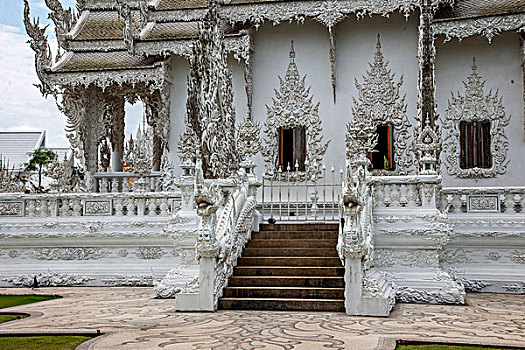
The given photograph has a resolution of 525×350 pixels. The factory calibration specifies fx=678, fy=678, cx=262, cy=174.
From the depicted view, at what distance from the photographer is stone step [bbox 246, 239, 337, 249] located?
9984 mm

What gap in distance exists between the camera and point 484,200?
11047 mm

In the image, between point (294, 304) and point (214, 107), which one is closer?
point (294, 304)

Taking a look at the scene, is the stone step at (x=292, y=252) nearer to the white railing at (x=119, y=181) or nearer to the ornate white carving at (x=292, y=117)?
the ornate white carving at (x=292, y=117)

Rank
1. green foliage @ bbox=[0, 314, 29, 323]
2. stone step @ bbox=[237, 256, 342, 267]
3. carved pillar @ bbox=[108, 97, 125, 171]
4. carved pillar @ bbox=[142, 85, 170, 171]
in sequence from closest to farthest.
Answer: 1. green foliage @ bbox=[0, 314, 29, 323]
2. stone step @ bbox=[237, 256, 342, 267]
3. carved pillar @ bbox=[142, 85, 170, 171]
4. carved pillar @ bbox=[108, 97, 125, 171]

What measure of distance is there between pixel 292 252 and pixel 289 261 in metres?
0.32

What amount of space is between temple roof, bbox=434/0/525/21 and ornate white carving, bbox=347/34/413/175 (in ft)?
5.00

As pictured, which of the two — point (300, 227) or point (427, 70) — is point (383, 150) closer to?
point (427, 70)

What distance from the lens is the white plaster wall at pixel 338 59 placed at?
47.9 ft

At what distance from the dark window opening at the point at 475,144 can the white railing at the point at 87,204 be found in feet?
20.7

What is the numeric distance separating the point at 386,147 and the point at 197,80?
4.38 meters

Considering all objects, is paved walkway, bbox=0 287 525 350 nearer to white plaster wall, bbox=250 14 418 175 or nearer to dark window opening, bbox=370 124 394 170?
dark window opening, bbox=370 124 394 170

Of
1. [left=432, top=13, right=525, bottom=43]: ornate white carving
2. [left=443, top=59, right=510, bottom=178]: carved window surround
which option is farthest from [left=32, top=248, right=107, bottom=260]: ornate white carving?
[left=432, top=13, right=525, bottom=43]: ornate white carving

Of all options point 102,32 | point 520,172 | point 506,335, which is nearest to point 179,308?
point 506,335

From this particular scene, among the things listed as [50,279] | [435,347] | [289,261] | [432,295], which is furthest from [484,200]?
[50,279]
